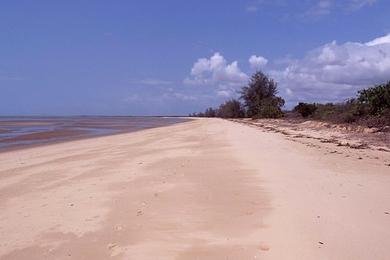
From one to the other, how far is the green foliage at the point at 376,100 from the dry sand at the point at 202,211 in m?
14.5

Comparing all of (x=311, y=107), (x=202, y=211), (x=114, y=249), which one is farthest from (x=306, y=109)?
(x=114, y=249)

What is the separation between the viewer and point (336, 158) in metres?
11.6

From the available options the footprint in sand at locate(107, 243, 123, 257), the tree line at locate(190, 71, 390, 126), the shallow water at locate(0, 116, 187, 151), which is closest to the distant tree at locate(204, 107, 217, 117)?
the tree line at locate(190, 71, 390, 126)

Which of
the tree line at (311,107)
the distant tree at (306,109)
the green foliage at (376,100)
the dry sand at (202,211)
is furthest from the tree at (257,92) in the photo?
the dry sand at (202,211)

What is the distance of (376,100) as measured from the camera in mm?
24766

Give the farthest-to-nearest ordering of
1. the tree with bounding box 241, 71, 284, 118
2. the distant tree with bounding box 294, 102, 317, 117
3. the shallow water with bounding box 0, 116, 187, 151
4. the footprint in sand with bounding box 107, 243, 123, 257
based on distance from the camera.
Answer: the tree with bounding box 241, 71, 284, 118, the distant tree with bounding box 294, 102, 317, 117, the shallow water with bounding box 0, 116, 187, 151, the footprint in sand with bounding box 107, 243, 123, 257

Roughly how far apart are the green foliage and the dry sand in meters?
14.5

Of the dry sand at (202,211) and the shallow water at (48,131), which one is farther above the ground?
the dry sand at (202,211)

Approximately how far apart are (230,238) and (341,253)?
1.22m

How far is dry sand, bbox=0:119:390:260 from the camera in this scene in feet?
15.6

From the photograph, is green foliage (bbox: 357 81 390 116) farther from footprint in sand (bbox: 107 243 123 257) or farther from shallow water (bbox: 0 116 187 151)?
footprint in sand (bbox: 107 243 123 257)

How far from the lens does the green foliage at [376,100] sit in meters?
24.2

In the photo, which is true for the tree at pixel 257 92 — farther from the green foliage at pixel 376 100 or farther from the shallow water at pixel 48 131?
the green foliage at pixel 376 100

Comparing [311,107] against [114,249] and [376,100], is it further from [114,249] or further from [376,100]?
[114,249]
